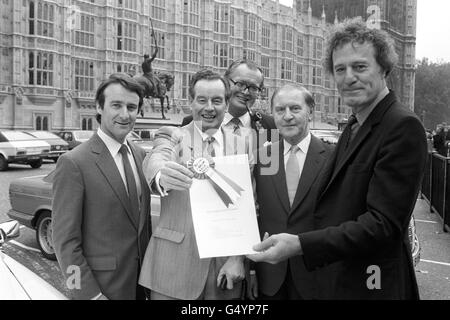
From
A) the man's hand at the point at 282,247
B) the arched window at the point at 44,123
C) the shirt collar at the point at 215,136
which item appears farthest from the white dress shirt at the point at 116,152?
the arched window at the point at 44,123

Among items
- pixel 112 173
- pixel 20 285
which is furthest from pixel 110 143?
pixel 20 285

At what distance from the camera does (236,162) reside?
188cm

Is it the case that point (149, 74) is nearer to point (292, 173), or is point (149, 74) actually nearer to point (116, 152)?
point (116, 152)

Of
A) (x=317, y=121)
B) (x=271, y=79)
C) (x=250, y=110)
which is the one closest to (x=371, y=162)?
(x=250, y=110)

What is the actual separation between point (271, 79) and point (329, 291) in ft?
149

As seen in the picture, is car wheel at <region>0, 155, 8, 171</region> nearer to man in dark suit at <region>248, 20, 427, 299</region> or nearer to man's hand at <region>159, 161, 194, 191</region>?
man's hand at <region>159, 161, 194, 191</region>

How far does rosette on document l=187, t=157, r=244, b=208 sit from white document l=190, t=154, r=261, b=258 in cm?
1

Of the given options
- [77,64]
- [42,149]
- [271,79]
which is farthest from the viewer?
[271,79]

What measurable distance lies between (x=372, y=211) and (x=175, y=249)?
92 cm

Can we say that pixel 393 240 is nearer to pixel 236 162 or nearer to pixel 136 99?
pixel 236 162

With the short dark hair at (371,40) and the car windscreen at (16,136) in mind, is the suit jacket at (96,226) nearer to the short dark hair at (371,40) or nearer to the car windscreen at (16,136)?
the short dark hair at (371,40)

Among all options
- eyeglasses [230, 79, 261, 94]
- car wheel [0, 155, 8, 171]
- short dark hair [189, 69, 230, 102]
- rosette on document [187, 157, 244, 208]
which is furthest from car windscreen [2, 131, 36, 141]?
rosette on document [187, 157, 244, 208]

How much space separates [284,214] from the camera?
2.08m

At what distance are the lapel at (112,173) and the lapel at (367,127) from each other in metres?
1.03
